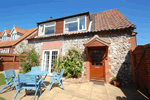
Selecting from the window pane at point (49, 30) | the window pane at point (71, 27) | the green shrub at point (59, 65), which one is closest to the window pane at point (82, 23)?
the window pane at point (71, 27)

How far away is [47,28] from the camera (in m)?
8.78

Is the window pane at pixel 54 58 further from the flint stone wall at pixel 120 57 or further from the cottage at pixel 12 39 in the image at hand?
the cottage at pixel 12 39

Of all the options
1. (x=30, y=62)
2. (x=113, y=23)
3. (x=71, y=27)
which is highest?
(x=71, y=27)

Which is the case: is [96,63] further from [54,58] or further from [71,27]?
[71,27]

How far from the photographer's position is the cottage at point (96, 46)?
16.5 ft

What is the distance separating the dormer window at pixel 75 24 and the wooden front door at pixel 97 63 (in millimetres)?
2653

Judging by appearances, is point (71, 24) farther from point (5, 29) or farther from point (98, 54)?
point (5, 29)

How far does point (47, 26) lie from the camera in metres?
8.45

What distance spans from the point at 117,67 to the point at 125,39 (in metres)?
2.12

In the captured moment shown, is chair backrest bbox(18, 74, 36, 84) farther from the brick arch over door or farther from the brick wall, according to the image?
the brick wall

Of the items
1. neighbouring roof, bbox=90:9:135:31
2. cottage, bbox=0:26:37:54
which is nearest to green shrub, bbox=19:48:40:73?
cottage, bbox=0:26:37:54

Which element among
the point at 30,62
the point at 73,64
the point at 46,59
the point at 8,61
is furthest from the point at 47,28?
the point at 8,61

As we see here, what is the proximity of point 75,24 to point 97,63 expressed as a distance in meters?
4.65

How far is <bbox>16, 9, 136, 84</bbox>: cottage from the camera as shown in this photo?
5.04 meters
